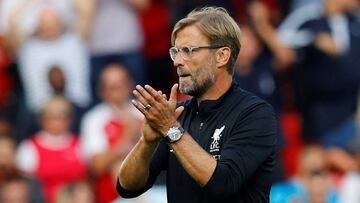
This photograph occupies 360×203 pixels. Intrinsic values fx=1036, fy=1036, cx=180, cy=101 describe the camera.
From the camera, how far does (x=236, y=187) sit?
16.5 ft

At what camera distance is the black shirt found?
5.05m

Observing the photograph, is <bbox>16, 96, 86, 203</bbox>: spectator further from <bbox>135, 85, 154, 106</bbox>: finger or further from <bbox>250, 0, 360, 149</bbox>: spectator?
<bbox>135, 85, 154, 106</bbox>: finger

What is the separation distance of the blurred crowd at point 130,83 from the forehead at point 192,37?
4.54 meters

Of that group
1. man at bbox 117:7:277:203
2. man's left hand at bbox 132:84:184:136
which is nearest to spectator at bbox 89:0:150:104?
man at bbox 117:7:277:203

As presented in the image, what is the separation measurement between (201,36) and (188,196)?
826mm

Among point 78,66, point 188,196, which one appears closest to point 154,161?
point 188,196

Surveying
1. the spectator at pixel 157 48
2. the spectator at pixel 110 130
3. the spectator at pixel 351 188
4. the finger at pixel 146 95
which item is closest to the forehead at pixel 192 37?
the finger at pixel 146 95

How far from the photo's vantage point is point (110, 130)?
10.2 m

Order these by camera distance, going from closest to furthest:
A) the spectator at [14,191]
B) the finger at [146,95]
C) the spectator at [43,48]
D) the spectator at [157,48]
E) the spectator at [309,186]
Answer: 1. the finger at [146,95]
2. the spectator at [14,191]
3. the spectator at [309,186]
4. the spectator at [43,48]
5. the spectator at [157,48]

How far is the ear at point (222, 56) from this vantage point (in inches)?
211

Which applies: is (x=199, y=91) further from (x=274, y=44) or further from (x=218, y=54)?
(x=274, y=44)

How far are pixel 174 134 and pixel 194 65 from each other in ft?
1.42

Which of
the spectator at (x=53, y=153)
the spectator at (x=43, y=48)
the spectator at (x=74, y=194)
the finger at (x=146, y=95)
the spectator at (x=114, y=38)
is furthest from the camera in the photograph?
the spectator at (x=114, y=38)

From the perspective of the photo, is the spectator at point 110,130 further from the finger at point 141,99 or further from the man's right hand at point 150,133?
the finger at point 141,99
